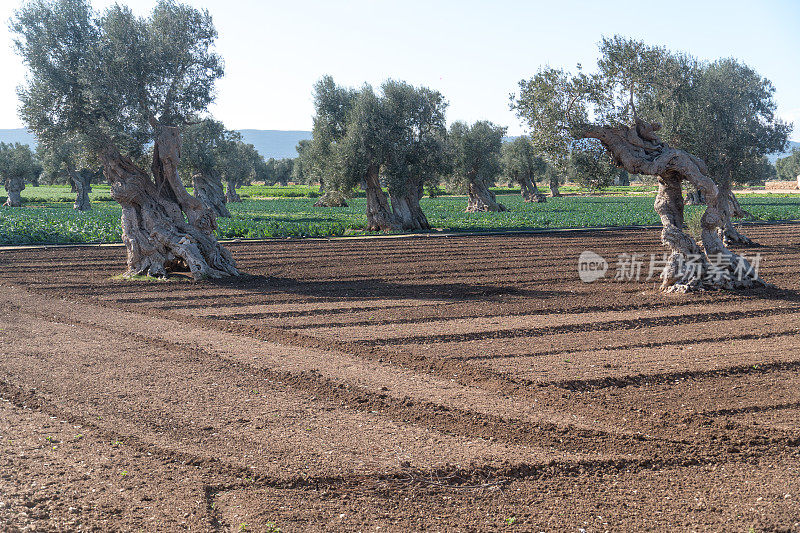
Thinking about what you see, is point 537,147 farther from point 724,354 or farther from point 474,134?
point 474,134

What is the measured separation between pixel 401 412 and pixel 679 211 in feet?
39.6

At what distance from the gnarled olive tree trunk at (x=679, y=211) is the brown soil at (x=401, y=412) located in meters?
0.86

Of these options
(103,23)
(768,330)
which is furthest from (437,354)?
(103,23)

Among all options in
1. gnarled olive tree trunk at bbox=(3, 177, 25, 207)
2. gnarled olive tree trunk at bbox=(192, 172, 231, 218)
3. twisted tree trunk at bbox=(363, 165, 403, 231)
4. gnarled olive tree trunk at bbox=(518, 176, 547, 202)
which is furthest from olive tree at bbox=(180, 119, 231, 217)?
gnarled olive tree trunk at bbox=(518, 176, 547, 202)

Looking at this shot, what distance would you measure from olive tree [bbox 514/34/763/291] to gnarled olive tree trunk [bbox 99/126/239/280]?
32.1ft

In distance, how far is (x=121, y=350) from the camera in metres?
11.2

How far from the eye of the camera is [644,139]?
17547 mm

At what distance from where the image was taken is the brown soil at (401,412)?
5.83m

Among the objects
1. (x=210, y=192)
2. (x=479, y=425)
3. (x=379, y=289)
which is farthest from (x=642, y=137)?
(x=210, y=192)

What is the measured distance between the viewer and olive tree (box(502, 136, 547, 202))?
68.6 meters

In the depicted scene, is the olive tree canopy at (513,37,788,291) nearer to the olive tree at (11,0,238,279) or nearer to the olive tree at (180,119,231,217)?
the olive tree at (11,0,238,279)

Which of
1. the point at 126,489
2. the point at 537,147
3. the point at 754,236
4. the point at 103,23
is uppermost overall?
the point at 103,23

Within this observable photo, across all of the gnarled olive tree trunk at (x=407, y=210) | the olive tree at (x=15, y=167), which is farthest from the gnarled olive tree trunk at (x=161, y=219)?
the olive tree at (x=15, y=167)

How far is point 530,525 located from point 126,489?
3.63 metres
